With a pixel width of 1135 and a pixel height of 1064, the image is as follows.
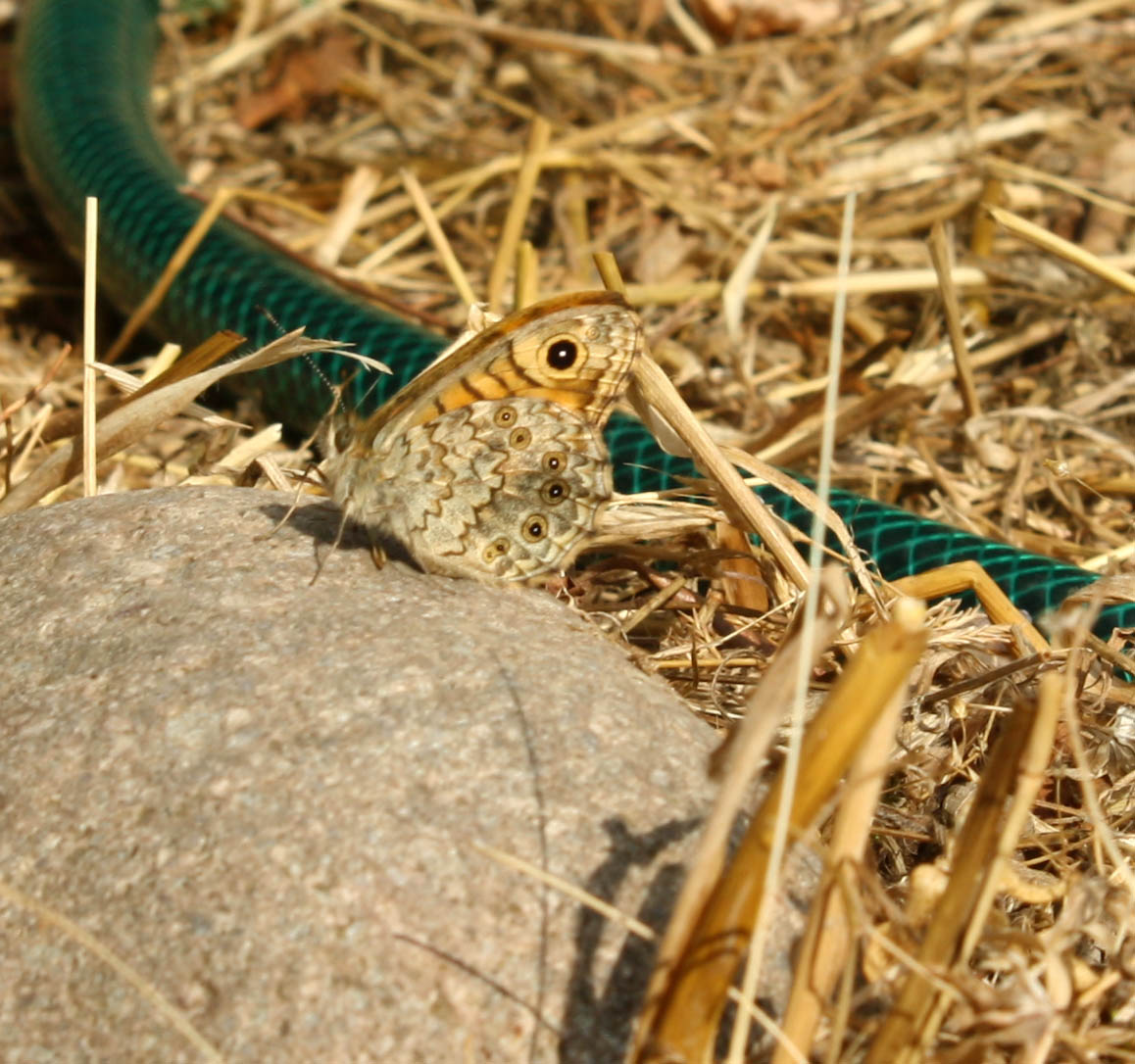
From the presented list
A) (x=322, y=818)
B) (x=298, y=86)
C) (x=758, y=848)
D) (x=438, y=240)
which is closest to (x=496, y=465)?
(x=322, y=818)

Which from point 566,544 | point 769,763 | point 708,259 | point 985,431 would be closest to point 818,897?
point 769,763

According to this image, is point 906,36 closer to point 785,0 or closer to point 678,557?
point 785,0

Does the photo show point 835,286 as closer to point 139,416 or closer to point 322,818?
point 139,416

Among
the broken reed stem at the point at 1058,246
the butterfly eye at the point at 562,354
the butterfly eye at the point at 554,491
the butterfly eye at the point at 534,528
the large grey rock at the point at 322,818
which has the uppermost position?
the broken reed stem at the point at 1058,246

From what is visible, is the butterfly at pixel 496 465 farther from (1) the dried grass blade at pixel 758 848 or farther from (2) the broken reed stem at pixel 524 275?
(2) the broken reed stem at pixel 524 275

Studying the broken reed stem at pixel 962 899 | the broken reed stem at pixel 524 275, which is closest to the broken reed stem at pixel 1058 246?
the broken reed stem at pixel 524 275

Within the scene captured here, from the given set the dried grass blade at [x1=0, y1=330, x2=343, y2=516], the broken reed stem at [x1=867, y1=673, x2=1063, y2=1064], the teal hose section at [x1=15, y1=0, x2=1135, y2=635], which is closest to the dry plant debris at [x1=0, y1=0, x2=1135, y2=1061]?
the broken reed stem at [x1=867, y1=673, x2=1063, y2=1064]
